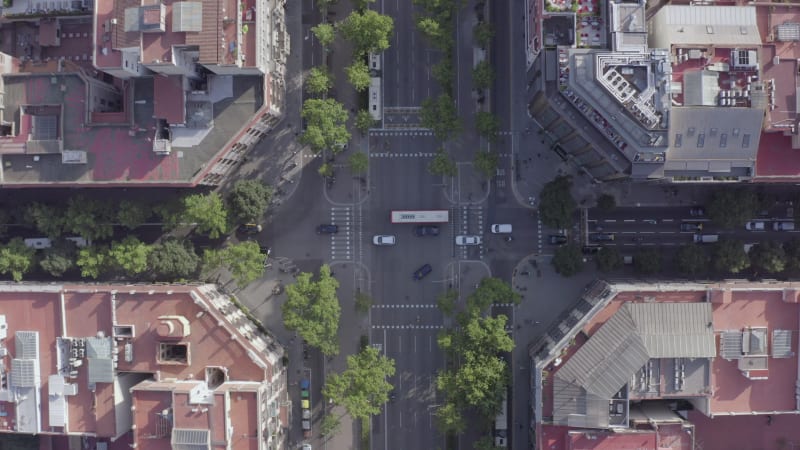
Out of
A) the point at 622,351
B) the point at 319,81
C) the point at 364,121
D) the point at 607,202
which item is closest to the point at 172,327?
the point at 364,121

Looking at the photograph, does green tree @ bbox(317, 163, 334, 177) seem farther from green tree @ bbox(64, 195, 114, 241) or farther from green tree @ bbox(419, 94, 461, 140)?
green tree @ bbox(64, 195, 114, 241)

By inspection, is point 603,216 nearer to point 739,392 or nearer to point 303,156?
point 739,392

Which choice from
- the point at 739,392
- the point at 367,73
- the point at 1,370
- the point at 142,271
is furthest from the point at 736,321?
the point at 1,370

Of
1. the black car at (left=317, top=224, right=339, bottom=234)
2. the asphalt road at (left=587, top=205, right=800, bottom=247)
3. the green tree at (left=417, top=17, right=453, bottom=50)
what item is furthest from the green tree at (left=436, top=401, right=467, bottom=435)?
the green tree at (left=417, top=17, right=453, bottom=50)

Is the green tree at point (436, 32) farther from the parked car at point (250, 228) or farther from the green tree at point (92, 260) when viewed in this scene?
the green tree at point (92, 260)

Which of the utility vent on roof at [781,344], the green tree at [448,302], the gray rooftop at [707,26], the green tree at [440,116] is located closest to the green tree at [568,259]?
the green tree at [448,302]

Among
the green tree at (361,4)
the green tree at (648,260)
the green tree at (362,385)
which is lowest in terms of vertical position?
the green tree at (362,385)
